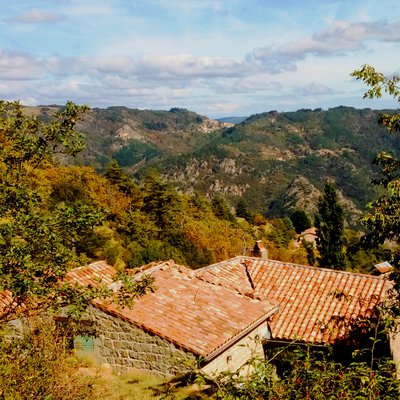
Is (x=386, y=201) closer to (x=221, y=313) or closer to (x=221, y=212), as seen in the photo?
(x=221, y=313)

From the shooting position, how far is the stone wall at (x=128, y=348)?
12.4 m

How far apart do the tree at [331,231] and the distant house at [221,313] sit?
31516 mm

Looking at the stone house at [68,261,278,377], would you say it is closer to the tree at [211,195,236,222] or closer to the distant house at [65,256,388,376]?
the distant house at [65,256,388,376]

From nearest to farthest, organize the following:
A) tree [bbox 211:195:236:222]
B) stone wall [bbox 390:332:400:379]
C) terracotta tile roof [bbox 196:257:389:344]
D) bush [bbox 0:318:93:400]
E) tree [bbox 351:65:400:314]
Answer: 1. bush [bbox 0:318:93:400]
2. tree [bbox 351:65:400:314]
3. stone wall [bbox 390:332:400:379]
4. terracotta tile roof [bbox 196:257:389:344]
5. tree [bbox 211:195:236:222]

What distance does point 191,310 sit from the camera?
47.0 ft

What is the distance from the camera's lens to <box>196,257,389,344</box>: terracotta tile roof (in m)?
16.2

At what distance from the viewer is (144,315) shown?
43.3ft

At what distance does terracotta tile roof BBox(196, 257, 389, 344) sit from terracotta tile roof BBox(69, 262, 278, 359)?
1143mm

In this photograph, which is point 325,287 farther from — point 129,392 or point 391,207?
point 129,392

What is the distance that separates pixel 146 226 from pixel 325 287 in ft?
88.3

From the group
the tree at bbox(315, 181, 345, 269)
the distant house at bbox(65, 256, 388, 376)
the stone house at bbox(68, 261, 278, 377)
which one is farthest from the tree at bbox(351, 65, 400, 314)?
the tree at bbox(315, 181, 345, 269)

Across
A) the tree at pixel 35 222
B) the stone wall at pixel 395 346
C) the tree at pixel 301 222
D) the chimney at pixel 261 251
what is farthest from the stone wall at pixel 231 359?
the tree at pixel 301 222

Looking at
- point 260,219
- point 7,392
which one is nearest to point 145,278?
point 7,392

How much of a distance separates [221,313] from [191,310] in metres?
1.04
